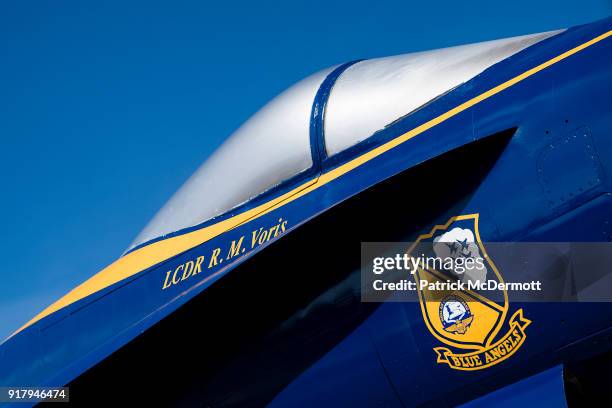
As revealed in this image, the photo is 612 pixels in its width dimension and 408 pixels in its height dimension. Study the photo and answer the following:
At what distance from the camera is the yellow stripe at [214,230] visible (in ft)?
14.8

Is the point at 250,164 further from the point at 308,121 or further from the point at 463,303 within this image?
the point at 463,303

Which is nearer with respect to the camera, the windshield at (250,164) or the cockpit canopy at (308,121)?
the cockpit canopy at (308,121)

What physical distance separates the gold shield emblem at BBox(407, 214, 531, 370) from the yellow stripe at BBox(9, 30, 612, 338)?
2.31 feet

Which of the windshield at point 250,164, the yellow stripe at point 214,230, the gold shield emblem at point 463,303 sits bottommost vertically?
the gold shield emblem at point 463,303

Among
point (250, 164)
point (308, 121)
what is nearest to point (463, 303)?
point (308, 121)

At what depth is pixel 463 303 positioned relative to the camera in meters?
4.13

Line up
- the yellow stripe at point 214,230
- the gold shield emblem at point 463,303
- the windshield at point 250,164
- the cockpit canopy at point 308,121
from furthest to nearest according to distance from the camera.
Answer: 1. the windshield at point 250,164
2. the cockpit canopy at point 308,121
3. the yellow stripe at point 214,230
4. the gold shield emblem at point 463,303

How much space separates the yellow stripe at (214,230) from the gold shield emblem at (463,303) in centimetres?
70

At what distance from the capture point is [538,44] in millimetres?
4734

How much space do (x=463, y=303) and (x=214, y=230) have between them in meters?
1.80

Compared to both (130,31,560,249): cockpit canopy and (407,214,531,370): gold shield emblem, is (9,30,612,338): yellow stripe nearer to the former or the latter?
→ (130,31,560,249): cockpit canopy

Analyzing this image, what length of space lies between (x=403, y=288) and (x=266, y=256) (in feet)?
2.76

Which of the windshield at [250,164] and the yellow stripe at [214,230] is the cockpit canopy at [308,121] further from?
the yellow stripe at [214,230]

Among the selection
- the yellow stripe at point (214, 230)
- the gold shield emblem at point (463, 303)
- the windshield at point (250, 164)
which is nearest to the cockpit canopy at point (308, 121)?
the windshield at point (250, 164)
